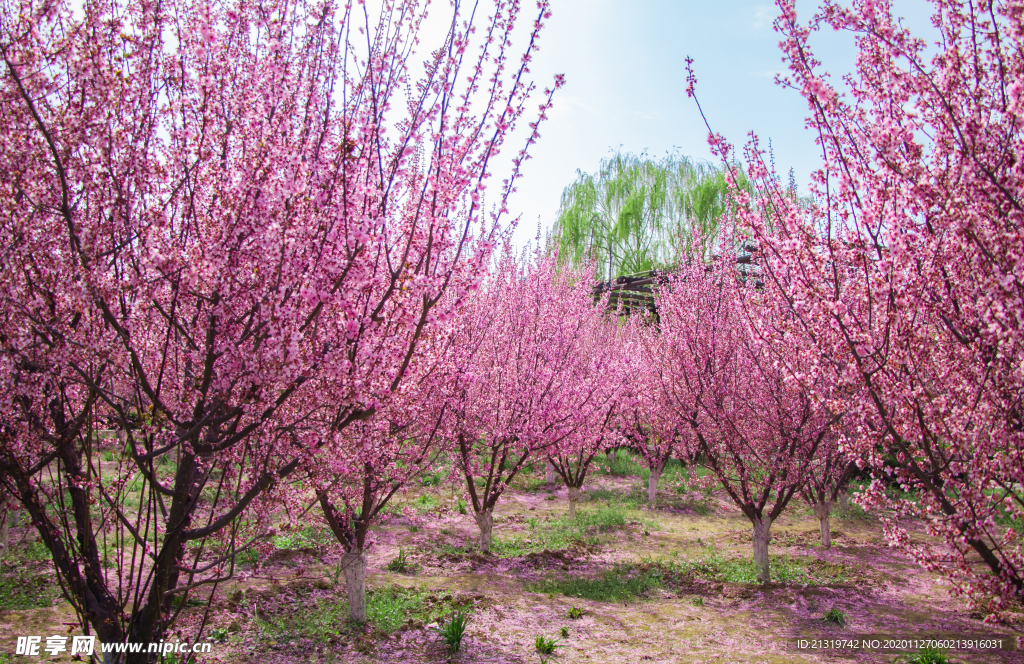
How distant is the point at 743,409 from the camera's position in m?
7.67

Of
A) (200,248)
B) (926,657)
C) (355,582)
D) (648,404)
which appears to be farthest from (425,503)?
(200,248)

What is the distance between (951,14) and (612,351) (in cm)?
1067

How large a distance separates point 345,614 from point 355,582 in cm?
46

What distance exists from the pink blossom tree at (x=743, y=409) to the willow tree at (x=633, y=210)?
40.7 ft

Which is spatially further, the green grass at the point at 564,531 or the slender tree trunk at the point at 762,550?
the green grass at the point at 564,531

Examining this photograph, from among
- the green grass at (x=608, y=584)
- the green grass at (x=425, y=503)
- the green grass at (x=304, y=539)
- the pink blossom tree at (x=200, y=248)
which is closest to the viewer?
the pink blossom tree at (x=200, y=248)

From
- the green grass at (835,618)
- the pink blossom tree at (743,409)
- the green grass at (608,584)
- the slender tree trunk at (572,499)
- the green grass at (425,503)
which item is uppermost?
the pink blossom tree at (743,409)

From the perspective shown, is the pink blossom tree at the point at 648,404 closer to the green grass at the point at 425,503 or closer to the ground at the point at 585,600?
the ground at the point at 585,600

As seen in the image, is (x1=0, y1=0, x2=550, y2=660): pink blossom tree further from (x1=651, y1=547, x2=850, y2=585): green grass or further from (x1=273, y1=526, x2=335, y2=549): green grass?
(x1=651, y1=547, x2=850, y2=585): green grass

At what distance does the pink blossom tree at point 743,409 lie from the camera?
7016mm

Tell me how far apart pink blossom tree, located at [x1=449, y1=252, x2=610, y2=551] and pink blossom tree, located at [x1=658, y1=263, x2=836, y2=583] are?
167 cm

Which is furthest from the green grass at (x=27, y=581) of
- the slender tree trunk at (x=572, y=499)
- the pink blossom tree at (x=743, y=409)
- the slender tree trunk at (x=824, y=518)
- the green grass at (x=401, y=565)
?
the slender tree trunk at (x=824, y=518)

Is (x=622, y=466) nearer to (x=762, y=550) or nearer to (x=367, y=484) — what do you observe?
(x=762, y=550)

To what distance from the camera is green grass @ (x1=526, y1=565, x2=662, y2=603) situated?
7.30 meters
